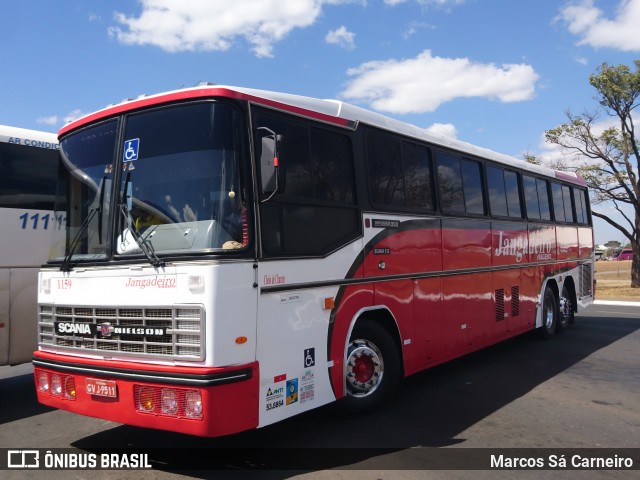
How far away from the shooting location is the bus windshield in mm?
4309

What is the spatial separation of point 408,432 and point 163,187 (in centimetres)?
331

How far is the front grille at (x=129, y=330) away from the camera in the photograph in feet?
13.5

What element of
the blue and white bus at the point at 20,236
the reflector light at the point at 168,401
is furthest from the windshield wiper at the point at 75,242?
the blue and white bus at the point at 20,236

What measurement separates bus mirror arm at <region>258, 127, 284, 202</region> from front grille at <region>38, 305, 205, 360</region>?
3.66ft

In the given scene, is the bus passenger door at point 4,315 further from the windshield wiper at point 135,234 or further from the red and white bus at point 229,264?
the windshield wiper at point 135,234

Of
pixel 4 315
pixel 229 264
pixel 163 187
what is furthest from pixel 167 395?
pixel 4 315

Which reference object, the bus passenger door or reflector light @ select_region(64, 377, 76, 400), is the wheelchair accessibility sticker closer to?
reflector light @ select_region(64, 377, 76, 400)

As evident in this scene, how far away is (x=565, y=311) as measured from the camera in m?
12.1

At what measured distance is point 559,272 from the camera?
11555 mm

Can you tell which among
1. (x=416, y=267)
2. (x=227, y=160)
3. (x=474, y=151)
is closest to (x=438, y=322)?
(x=416, y=267)

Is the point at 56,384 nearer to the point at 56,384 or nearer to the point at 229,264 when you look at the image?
the point at 56,384

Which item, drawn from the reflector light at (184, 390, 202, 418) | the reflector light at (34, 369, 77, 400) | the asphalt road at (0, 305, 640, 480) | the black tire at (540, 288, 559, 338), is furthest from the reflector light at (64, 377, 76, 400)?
the black tire at (540, 288, 559, 338)

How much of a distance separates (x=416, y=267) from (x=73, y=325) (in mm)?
3856

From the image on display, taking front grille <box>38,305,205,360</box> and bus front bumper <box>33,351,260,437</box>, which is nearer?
bus front bumper <box>33,351,260,437</box>
